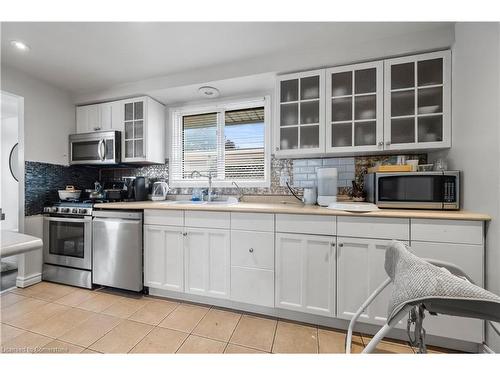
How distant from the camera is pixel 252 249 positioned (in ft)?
5.80

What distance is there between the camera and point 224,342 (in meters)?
1.49

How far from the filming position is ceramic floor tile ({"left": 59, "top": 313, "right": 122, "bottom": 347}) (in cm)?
151

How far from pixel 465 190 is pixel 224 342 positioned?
6.81ft

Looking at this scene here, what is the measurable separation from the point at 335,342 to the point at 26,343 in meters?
2.20

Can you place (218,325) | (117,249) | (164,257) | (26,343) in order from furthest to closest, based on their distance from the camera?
1. (117,249)
2. (164,257)
3. (218,325)
4. (26,343)

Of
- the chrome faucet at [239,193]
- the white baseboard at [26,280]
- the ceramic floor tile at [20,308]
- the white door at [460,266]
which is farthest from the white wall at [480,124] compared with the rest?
the white baseboard at [26,280]

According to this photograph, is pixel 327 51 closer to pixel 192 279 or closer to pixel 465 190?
pixel 465 190

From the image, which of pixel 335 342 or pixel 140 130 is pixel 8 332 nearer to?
pixel 140 130

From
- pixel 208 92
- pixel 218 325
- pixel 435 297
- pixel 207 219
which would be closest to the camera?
pixel 435 297

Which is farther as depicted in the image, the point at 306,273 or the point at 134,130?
the point at 134,130

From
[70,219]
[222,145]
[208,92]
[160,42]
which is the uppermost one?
[160,42]

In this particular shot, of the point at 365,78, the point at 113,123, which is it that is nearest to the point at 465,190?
the point at 365,78

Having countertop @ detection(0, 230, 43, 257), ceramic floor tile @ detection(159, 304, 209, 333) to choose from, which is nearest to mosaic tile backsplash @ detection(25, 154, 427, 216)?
ceramic floor tile @ detection(159, 304, 209, 333)

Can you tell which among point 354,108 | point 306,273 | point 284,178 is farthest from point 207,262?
point 354,108
